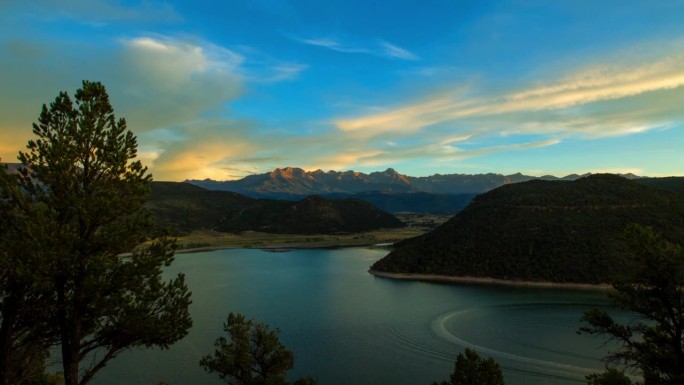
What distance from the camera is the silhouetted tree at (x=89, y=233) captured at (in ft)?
43.4

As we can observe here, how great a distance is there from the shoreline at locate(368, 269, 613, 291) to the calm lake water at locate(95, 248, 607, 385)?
15.6ft

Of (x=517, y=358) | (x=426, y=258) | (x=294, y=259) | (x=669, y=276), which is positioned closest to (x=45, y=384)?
(x=669, y=276)

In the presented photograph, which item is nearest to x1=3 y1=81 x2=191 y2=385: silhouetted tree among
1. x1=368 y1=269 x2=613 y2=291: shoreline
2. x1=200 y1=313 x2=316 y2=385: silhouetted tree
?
x1=200 y1=313 x2=316 y2=385: silhouetted tree

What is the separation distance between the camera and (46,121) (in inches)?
556

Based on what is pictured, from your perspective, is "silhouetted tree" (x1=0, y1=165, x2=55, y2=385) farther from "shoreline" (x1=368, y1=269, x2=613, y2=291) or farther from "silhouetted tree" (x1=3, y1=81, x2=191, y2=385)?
"shoreline" (x1=368, y1=269, x2=613, y2=291)

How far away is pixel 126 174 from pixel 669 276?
2037cm

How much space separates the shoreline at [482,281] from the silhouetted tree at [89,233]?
104710 millimetres

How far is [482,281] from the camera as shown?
4414 inches

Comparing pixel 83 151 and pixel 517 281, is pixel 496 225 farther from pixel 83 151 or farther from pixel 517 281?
pixel 83 151

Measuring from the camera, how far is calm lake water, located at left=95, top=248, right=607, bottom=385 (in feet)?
158

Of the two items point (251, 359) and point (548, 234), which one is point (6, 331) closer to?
point (251, 359)

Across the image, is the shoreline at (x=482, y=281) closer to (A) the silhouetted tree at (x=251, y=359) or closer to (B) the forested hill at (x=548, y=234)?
(B) the forested hill at (x=548, y=234)

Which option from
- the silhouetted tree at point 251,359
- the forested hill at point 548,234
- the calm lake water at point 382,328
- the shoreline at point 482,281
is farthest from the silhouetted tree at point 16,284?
the forested hill at point 548,234

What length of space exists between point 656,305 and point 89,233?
68.4 ft
